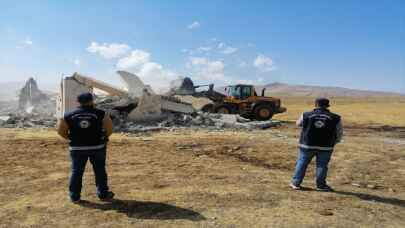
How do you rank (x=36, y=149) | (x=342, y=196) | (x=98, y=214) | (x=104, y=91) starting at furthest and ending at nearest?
(x=104, y=91) → (x=36, y=149) → (x=342, y=196) → (x=98, y=214)

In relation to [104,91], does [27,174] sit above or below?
below

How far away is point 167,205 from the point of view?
6465 millimetres

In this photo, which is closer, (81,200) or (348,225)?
(348,225)

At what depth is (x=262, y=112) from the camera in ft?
78.0

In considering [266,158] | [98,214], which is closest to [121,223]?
[98,214]

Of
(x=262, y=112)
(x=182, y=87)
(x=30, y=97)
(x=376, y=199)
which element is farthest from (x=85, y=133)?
(x=30, y=97)

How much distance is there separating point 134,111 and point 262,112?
24.6ft

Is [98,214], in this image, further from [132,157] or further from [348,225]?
[132,157]

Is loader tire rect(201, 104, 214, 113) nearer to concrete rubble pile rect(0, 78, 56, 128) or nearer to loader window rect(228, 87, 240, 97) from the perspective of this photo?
loader window rect(228, 87, 240, 97)

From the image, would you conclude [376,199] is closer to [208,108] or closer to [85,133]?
[85,133]

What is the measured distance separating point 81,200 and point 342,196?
12.8ft

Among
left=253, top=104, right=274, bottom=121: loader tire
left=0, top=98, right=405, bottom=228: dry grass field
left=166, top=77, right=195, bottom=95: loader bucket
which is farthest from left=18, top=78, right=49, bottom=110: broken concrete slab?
left=0, top=98, right=405, bottom=228: dry grass field

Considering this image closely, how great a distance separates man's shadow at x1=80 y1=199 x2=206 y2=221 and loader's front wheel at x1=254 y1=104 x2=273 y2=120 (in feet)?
57.3

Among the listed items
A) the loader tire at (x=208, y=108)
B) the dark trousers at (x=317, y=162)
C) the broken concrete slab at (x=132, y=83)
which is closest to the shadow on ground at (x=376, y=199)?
the dark trousers at (x=317, y=162)
